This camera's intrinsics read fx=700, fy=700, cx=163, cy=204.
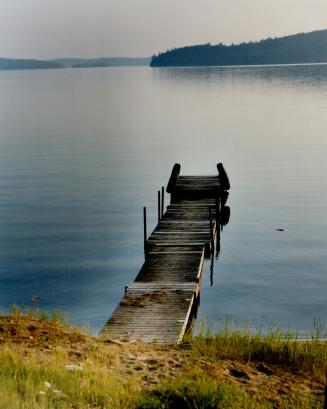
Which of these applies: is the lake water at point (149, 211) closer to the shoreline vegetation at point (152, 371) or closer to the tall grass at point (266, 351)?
the tall grass at point (266, 351)

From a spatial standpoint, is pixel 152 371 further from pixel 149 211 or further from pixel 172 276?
pixel 149 211

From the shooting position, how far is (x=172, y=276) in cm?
2248

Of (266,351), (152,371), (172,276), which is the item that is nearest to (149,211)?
(172,276)

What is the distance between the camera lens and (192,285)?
21125mm

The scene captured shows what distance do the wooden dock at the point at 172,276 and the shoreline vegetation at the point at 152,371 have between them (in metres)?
1.82

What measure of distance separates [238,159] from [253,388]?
4937 centimetres

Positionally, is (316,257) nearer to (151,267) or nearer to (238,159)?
(151,267)

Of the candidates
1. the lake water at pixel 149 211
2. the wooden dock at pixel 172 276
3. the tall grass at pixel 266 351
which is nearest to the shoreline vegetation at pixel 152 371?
the tall grass at pixel 266 351

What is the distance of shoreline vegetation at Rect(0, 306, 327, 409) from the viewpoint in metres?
10.6

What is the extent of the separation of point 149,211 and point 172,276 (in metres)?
18.8

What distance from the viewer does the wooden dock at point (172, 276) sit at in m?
17.4

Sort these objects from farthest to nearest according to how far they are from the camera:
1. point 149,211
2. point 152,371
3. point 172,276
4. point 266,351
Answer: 1. point 149,211
2. point 172,276
3. point 266,351
4. point 152,371

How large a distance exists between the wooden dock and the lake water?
2.02 meters

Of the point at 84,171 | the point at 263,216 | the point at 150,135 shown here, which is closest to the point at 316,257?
the point at 263,216
